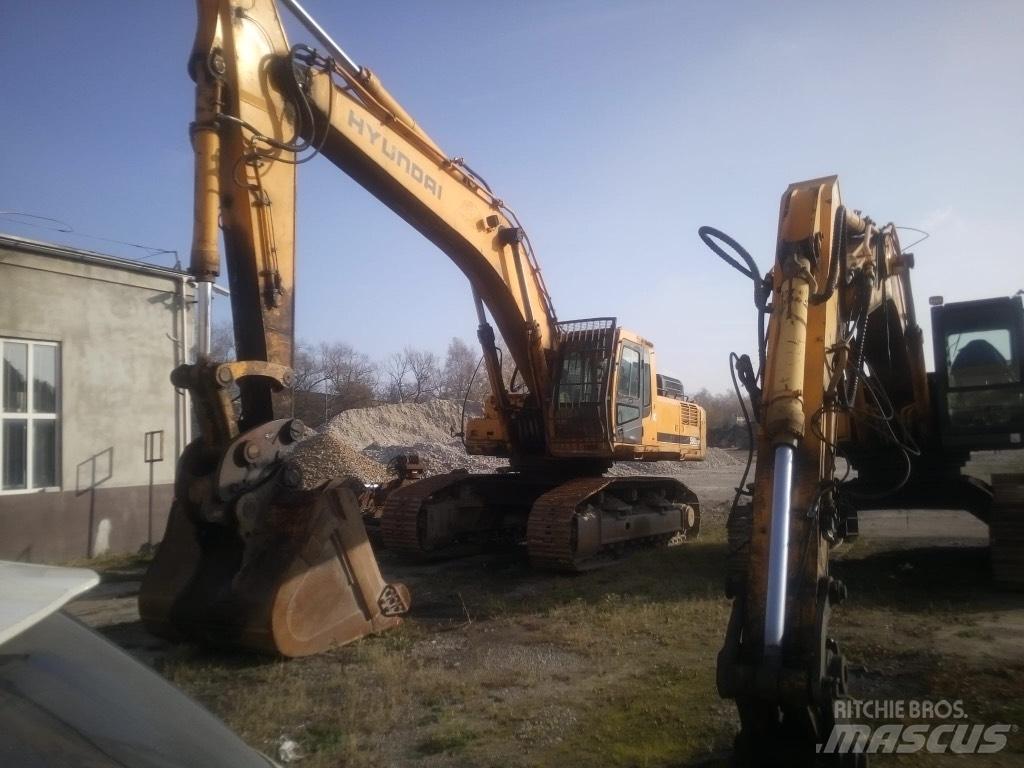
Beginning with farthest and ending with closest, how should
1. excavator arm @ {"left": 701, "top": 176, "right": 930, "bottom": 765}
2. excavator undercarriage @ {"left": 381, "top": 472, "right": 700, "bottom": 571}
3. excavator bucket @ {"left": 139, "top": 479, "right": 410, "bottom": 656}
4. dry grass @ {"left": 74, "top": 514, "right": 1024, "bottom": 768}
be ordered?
excavator undercarriage @ {"left": 381, "top": 472, "right": 700, "bottom": 571}, excavator bucket @ {"left": 139, "top": 479, "right": 410, "bottom": 656}, dry grass @ {"left": 74, "top": 514, "right": 1024, "bottom": 768}, excavator arm @ {"left": 701, "top": 176, "right": 930, "bottom": 765}

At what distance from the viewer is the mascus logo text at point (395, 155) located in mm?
7395

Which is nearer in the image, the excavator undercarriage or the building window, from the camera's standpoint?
the excavator undercarriage

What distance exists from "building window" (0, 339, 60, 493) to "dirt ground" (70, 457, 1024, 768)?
2852 mm

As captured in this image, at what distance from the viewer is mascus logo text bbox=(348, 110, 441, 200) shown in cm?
739

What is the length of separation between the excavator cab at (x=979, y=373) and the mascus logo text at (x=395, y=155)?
6189 mm

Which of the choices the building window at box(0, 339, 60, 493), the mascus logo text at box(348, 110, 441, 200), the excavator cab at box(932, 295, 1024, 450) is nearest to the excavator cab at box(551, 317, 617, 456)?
the mascus logo text at box(348, 110, 441, 200)

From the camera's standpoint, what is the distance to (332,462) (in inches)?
820

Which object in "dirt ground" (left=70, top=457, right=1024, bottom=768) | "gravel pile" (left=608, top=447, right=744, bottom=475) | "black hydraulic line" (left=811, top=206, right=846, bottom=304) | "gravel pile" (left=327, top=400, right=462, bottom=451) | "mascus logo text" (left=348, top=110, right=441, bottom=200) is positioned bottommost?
"gravel pile" (left=608, top=447, right=744, bottom=475)

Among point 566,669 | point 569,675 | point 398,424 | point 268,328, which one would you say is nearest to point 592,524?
point 566,669

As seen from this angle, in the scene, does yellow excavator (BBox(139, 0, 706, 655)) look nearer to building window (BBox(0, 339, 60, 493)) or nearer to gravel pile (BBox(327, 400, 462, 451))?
building window (BBox(0, 339, 60, 493))

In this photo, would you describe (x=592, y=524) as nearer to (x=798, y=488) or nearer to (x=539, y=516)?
(x=539, y=516)

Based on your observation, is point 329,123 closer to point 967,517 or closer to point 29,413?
point 29,413

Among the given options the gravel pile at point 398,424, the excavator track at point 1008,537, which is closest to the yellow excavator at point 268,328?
the excavator track at point 1008,537

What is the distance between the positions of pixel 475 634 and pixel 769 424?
369 cm
